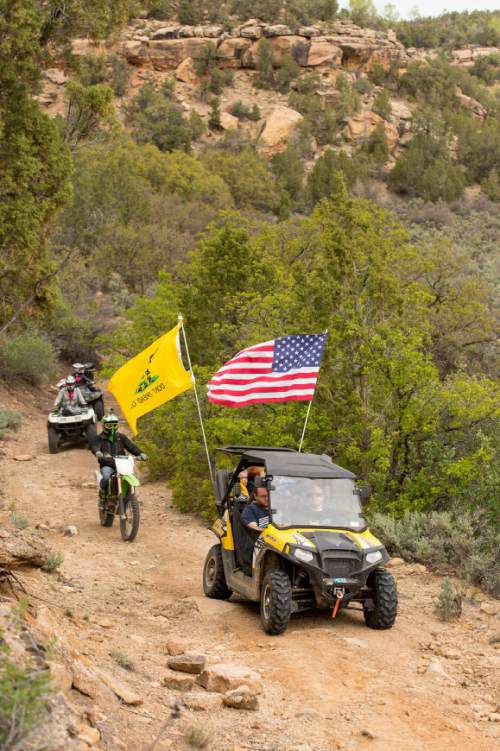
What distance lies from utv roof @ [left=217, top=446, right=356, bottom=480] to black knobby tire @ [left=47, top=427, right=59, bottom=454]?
10423 mm

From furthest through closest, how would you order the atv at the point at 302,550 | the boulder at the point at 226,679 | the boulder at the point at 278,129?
the boulder at the point at 278,129
the atv at the point at 302,550
the boulder at the point at 226,679

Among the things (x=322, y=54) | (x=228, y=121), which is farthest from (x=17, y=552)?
(x=322, y=54)

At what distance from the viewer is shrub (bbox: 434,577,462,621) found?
9.33 meters

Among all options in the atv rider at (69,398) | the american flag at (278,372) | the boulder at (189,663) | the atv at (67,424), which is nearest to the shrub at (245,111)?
the atv rider at (69,398)

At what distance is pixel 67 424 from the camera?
19359mm

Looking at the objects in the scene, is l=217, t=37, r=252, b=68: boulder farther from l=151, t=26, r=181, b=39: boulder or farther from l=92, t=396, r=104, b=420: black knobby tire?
l=92, t=396, r=104, b=420: black knobby tire

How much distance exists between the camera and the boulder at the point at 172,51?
80750 millimetres

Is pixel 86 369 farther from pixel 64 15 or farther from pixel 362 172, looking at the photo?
pixel 362 172

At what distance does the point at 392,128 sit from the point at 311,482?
2650 inches

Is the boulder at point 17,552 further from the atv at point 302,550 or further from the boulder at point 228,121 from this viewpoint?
the boulder at point 228,121

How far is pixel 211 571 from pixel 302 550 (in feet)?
6.72

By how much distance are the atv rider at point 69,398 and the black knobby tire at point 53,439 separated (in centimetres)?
52

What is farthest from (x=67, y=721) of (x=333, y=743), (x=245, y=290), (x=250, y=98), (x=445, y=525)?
(x=250, y=98)

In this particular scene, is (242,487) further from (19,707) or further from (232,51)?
(232,51)
